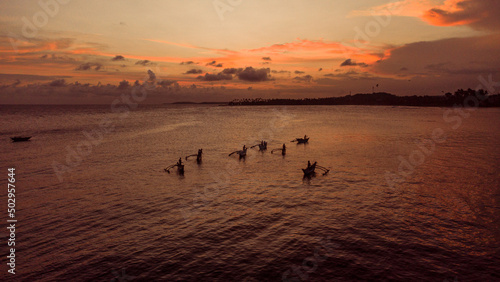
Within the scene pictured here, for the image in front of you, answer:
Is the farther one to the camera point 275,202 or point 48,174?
point 48,174

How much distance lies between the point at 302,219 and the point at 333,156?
2611 centimetres

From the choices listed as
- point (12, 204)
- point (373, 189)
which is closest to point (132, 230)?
point (12, 204)

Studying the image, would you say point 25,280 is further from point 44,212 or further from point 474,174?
point 474,174

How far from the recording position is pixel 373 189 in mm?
27531

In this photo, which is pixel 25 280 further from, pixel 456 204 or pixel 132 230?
pixel 456 204

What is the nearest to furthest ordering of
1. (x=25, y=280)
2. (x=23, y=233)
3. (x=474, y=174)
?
(x=25, y=280) → (x=23, y=233) → (x=474, y=174)

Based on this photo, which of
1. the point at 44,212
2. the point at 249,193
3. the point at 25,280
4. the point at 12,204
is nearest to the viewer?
the point at 25,280

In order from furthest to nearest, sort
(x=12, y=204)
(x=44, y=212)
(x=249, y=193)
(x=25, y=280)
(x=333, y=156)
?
(x=333, y=156), (x=249, y=193), (x=12, y=204), (x=44, y=212), (x=25, y=280)

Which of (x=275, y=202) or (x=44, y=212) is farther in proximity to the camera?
(x=275, y=202)

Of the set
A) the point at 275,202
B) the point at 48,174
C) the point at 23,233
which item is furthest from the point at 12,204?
the point at 275,202

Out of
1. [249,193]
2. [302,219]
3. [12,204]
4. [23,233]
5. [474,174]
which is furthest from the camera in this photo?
[474,174]

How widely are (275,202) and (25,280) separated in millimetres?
17192

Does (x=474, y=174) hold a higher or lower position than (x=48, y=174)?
higher

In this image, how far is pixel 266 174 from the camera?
1336 inches
